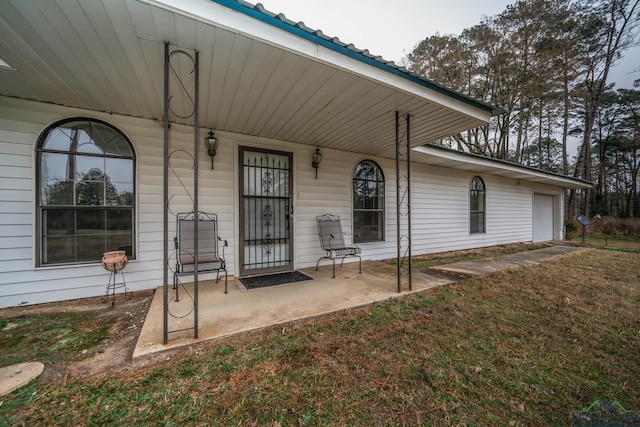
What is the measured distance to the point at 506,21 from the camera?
10195mm

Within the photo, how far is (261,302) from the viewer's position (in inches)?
113

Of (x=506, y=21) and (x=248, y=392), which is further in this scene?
(x=506, y=21)

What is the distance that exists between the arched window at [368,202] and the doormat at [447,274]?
1.36 metres

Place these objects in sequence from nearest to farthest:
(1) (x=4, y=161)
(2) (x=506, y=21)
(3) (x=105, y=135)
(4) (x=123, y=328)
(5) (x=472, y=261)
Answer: (4) (x=123, y=328) < (1) (x=4, y=161) < (3) (x=105, y=135) < (5) (x=472, y=261) < (2) (x=506, y=21)

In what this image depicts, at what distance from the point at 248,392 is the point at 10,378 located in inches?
63.1

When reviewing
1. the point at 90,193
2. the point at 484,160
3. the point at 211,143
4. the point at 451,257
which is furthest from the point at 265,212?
the point at 484,160

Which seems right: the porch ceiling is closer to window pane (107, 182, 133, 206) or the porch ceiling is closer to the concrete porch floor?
window pane (107, 182, 133, 206)

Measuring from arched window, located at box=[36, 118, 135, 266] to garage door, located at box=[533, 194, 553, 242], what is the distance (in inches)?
483

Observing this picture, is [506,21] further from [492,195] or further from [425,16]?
[492,195]

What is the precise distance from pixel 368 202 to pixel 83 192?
4683 millimetres

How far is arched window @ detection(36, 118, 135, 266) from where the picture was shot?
9.66 ft

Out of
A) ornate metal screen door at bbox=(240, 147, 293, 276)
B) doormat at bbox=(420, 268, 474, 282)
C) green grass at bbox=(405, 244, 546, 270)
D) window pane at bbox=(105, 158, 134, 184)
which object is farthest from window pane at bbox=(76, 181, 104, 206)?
green grass at bbox=(405, 244, 546, 270)

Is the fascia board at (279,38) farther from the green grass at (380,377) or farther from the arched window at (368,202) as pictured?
the arched window at (368,202)

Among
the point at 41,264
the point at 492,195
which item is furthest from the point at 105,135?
the point at 492,195
